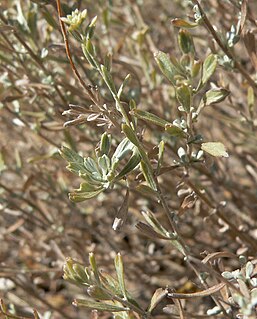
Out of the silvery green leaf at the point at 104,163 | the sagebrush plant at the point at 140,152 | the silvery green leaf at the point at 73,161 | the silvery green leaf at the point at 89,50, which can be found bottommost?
the sagebrush plant at the point at 140,152

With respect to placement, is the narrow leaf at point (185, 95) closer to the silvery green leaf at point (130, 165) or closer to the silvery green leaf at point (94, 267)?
the silvery green leaf at point (130, 165)

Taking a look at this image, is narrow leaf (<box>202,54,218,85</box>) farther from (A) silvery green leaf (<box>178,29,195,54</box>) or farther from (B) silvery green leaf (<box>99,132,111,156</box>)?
(B) silvery green leaf (<box>99,132,111,156</box>)

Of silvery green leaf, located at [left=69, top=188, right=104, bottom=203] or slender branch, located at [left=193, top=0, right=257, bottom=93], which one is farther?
slender branch, located at [left=193, top=0, right=257, bottom=93]

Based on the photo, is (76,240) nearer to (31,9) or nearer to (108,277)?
(31,9)

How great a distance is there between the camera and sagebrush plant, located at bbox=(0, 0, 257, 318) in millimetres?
936

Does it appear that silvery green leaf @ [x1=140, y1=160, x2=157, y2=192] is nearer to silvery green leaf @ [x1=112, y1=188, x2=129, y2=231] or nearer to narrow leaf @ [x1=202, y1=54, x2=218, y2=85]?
silvery green leaf @ [x1=112, y1=188, x2=129, y2=231]

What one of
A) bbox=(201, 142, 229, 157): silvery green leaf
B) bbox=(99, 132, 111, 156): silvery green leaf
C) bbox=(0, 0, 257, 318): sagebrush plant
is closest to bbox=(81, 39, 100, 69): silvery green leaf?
bbox=(0, 0, 257, 318): sagebrush plant

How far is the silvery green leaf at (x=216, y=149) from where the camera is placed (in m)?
0.93

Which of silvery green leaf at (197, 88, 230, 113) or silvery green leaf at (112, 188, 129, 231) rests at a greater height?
silvery green leaf at (197, 88, 230, 113)

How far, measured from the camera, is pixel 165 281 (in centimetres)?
206

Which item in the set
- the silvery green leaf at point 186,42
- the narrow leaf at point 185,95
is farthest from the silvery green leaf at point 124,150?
the silvery green leaf at point 186,42

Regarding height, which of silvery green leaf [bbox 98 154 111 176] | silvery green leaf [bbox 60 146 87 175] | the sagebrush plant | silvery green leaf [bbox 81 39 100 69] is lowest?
the sagebrush plant

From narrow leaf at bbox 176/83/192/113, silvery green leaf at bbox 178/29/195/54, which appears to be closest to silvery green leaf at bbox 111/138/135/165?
narrow leaf at bbox 176/83/192/113

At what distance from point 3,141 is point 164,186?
2.55ft
